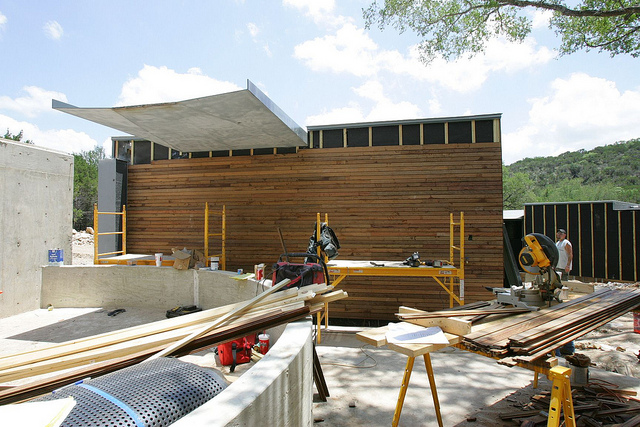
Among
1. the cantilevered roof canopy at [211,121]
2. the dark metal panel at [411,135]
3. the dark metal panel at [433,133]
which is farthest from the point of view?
the dark metal panel at [411,135]

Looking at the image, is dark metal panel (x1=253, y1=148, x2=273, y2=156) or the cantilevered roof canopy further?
dark metal panel (x1=253, y1=148, x2=273, y2=156)

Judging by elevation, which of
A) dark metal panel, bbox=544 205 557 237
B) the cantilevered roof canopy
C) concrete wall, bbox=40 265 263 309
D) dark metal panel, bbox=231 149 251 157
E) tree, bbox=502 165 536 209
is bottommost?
concrete wall, bbox=40 265 263 309

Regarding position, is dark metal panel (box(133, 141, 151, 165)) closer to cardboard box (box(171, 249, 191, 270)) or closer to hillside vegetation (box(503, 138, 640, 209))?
cardboard box (box(171, 249, 191, 270))

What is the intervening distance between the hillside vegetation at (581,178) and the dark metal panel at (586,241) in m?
42.0

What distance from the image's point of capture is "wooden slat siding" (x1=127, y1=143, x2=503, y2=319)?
8.57 m

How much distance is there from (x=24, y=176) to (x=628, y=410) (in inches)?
432

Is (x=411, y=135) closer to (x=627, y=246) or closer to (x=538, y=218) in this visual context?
(x=538, y=218)

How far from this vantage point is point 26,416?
1.22 m

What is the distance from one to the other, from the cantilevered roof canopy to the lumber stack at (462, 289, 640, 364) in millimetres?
4777

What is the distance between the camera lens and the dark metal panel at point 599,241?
13188mm

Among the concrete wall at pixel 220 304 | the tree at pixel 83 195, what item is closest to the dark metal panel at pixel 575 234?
the concrete wall at pixel 220 304

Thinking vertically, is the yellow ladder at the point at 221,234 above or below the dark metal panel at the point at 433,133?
below

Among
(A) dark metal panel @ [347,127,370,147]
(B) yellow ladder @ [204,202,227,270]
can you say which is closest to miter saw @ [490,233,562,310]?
(A) dark metal panel @ [347,127,370,147]

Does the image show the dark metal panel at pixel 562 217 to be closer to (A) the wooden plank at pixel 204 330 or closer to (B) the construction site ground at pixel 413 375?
(B) the construction site ground at pixel 413 375
